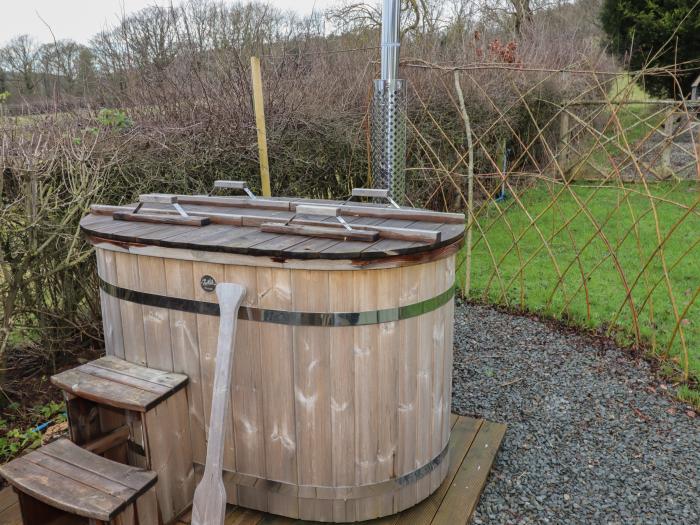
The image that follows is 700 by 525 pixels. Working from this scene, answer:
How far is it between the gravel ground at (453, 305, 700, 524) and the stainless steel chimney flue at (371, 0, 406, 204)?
1.33 m

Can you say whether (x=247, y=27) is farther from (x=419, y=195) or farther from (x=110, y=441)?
(x=110, y=441)

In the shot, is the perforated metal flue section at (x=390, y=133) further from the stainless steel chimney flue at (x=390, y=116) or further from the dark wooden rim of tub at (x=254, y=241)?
the dark wooden rim of tub at (x=254, y=241)

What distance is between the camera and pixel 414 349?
2035 millimetres

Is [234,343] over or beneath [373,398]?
over

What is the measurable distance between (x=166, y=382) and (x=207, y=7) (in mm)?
6710

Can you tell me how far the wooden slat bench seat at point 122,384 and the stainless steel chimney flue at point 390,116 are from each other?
6.37 ft

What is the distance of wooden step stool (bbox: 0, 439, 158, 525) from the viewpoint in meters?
1.71

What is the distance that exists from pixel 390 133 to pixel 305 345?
1889 mm

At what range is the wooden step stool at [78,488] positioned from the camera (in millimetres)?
1706

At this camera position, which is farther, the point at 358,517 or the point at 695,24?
the point at 695,24

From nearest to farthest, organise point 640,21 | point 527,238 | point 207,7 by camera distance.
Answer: point 527,238, point 207,7, point 640,21

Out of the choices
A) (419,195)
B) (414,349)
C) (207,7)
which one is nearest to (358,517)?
(414,349)

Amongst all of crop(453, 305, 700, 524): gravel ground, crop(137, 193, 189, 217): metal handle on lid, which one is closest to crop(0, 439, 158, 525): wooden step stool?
crop(137, 193, 189, 217): metal handle on lid

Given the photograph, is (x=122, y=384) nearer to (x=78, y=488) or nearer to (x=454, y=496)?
(x=78, y=488)
